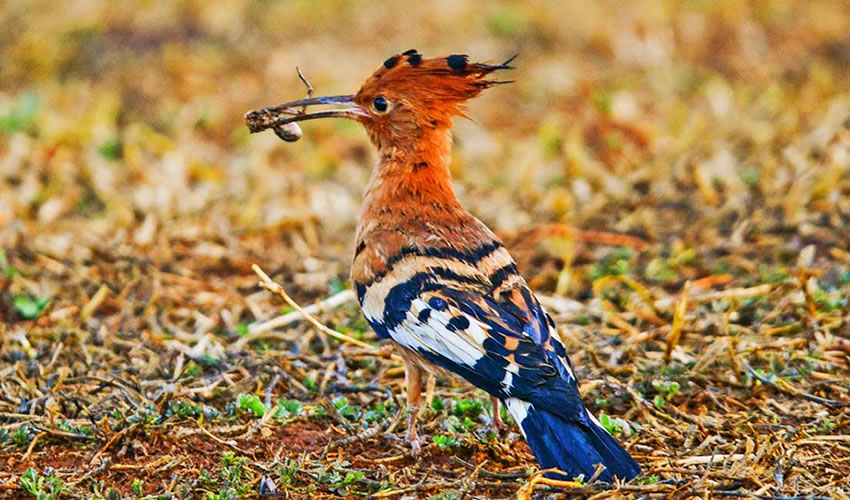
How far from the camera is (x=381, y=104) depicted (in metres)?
4.66

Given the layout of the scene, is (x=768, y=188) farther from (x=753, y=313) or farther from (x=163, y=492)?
(x=163, y=492)

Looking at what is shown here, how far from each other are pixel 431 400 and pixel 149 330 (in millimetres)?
1587

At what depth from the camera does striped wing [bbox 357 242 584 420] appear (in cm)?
362

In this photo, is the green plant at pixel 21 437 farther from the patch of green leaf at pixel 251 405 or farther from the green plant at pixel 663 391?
the green plant at pixel 663 391

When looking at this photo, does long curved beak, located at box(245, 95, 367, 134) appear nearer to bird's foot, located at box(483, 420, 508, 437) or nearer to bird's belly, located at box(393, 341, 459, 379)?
bird's belly, located at box(393, 341, 459, 379)

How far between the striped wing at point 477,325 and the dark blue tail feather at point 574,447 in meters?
0.04

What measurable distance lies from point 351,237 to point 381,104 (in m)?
1.96

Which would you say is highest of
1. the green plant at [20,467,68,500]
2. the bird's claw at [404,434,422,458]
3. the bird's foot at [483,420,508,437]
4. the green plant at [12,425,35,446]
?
the bird's foot at [483,420,508,437]

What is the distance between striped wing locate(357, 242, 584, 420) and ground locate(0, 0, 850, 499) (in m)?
0.30

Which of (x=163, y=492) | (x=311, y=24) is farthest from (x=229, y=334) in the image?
(x=311, y=24)

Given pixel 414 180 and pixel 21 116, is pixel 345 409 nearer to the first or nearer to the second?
pixel 414 180

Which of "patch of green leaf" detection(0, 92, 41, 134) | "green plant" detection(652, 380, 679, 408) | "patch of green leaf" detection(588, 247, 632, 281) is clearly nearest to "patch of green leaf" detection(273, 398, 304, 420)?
"green plant" detection(652, 380, 679, 408)

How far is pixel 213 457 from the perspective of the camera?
3875 millimetres

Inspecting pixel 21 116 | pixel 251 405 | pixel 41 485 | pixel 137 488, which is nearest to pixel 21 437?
pixel 41 485
